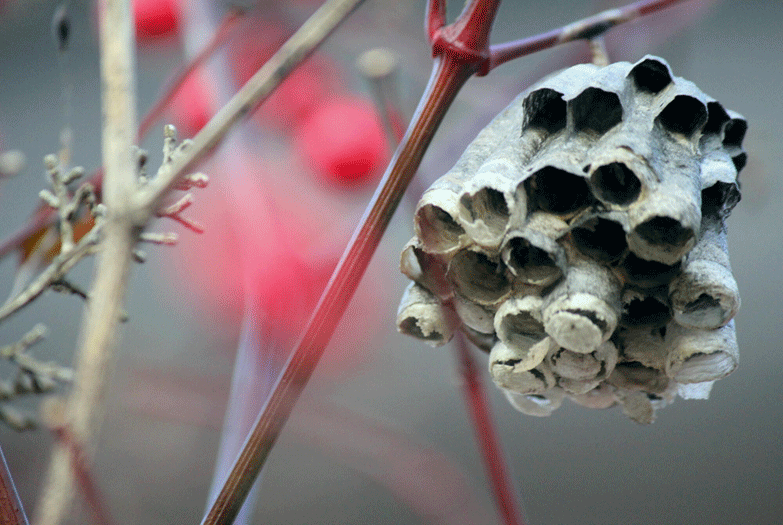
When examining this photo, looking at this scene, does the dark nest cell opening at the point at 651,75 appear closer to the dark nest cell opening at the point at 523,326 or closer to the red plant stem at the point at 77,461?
the dark nest cell opening at the point at 523,326

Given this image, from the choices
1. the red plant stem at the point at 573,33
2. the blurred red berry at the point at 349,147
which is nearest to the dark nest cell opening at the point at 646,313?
the red plant stem at the point at 573,33

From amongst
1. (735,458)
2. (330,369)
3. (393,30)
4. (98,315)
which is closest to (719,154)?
(98,315)

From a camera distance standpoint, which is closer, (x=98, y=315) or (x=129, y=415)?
(x=98, y=315)

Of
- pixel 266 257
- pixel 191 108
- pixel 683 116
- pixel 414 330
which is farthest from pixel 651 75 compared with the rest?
pixel 191 108

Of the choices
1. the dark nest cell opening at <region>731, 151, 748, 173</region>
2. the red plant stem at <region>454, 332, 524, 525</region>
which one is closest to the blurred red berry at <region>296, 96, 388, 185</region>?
the red plant stem at <region>454, 332, 524, 525</region>

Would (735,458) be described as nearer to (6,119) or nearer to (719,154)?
(719,154)

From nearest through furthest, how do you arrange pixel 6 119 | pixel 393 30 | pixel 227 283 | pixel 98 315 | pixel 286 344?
1. pixel 98 315
2. pixel 286 344
3. pixel 393 30
4. pixel 227 283
5. pixel 6 119
